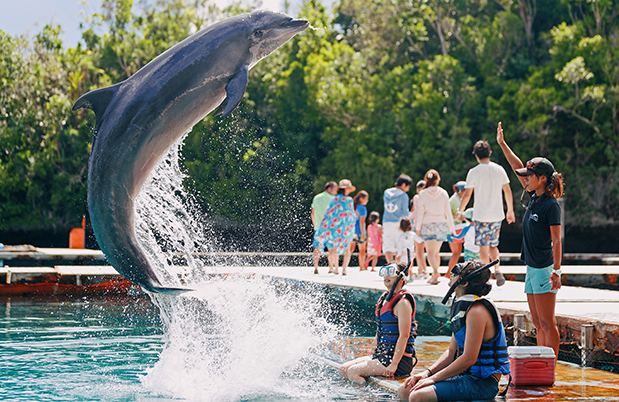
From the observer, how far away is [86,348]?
7770mm

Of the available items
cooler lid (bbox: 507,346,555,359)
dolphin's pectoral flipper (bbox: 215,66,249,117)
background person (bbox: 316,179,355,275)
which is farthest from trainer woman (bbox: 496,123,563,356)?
background person (bbox: 316,179,355,275)

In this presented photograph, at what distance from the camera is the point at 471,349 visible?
172 inches

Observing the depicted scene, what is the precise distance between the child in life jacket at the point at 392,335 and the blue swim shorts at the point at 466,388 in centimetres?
80

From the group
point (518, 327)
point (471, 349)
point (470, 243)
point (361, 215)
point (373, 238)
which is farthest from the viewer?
point (373, 238)

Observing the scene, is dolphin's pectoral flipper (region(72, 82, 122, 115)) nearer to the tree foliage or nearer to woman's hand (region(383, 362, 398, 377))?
woman's hand (region(383, 362, 398, 377))

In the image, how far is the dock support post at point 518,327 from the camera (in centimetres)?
686

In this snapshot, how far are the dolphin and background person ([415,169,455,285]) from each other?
528 centimetres

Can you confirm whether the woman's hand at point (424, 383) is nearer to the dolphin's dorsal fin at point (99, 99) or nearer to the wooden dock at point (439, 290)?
the wooden dock at point (439, 290)

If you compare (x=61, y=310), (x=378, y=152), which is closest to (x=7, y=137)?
(x=378, y=152)

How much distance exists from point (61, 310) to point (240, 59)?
741 centimetres

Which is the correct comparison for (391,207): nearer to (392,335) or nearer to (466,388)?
(392,335)

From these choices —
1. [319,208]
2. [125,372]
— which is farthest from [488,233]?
[125,372]

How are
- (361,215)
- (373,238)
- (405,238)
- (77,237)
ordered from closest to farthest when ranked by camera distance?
(405,238) → (361,215) → (373,238) → (77,237)

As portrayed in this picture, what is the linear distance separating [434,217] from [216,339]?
4.02m
